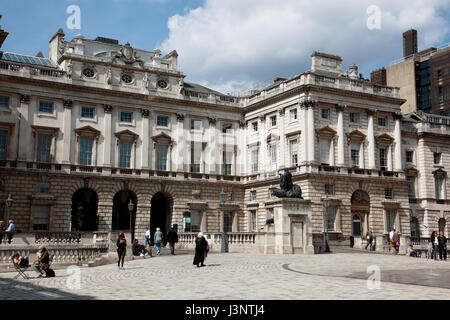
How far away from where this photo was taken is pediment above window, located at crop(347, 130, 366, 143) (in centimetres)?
5212

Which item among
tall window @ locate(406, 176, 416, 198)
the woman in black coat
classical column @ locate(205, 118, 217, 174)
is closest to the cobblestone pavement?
the woman in black coat

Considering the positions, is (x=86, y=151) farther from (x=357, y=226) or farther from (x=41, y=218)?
(x=357, y=226)

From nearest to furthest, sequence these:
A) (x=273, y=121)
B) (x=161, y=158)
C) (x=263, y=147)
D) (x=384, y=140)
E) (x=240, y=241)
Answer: (x=240, y=241)
(x=384, y=140)
(x=161, y=158)
(x=273, y=121)
(x=263, y=147)

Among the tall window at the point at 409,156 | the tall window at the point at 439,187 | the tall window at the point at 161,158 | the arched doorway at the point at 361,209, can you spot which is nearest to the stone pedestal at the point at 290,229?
the arched doorway at the point at 361,209

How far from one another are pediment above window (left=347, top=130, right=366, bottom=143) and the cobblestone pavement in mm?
27611

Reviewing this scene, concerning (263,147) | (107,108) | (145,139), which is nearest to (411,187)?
(263,147)

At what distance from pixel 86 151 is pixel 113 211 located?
6.30 meters

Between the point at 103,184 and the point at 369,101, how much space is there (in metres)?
27.0

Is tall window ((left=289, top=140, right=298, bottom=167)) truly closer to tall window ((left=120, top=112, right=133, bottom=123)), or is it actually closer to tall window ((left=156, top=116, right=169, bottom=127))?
tall window ((left=156, top=116, right=169, bottom=127))

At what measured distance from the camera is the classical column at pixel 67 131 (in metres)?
49.6

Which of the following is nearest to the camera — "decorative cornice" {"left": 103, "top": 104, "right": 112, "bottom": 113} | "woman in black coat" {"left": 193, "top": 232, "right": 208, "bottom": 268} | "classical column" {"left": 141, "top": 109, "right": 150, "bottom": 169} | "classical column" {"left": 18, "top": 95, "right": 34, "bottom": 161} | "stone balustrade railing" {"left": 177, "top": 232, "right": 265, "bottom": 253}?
"woman in black coat" {"left": 193, "top": 232, "right": 208, "bottom": 268}

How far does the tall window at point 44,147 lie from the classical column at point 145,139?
8692mm

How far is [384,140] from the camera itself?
54.0 meters
